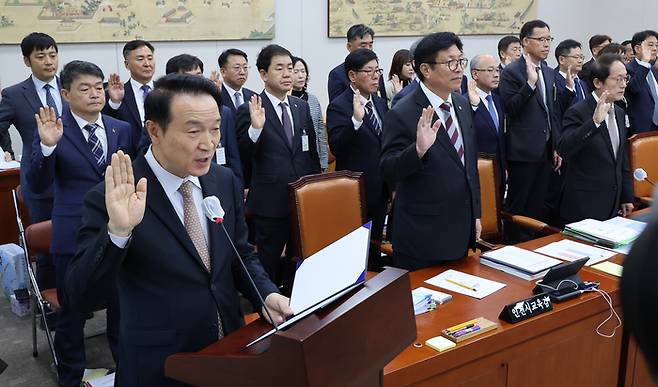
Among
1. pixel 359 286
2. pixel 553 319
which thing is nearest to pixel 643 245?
pixel 359 286

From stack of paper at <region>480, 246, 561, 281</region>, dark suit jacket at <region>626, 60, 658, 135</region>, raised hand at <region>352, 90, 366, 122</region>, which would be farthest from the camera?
dark suit jacket at <region>626, 60, 658, 135</region>

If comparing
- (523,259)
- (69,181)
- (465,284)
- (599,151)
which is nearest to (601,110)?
(599,151)

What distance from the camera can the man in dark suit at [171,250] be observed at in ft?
5.78

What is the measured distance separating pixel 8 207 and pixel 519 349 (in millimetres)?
4124

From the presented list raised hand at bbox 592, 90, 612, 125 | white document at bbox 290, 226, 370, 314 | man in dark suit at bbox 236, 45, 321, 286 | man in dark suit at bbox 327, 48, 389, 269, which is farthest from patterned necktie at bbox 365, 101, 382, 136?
white document at bbox 290, 226, 370, 314

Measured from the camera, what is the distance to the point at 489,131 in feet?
16.1

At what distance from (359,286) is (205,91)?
72cm

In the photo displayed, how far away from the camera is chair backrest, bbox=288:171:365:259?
3.26m

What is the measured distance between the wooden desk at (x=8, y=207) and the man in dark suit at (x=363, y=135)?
2.43 metres

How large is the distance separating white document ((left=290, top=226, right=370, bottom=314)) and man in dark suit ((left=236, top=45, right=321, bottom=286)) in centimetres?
214

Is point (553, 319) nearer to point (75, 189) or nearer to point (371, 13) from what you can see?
point (75, 189)

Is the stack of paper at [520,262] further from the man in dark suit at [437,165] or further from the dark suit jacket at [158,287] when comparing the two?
the dark suit jacket at [158,287]

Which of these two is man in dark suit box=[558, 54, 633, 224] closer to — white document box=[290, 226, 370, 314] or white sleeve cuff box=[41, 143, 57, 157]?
white document box=[290, 226, 370, 314]

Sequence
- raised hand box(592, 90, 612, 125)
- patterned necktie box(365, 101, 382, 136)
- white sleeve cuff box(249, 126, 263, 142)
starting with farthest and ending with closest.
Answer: patterned necktie box(365, 101, 382, 136) < white sleeve cuff box(249, 126, 263, 142) < raised hand box(592, 90, 612, 125)
